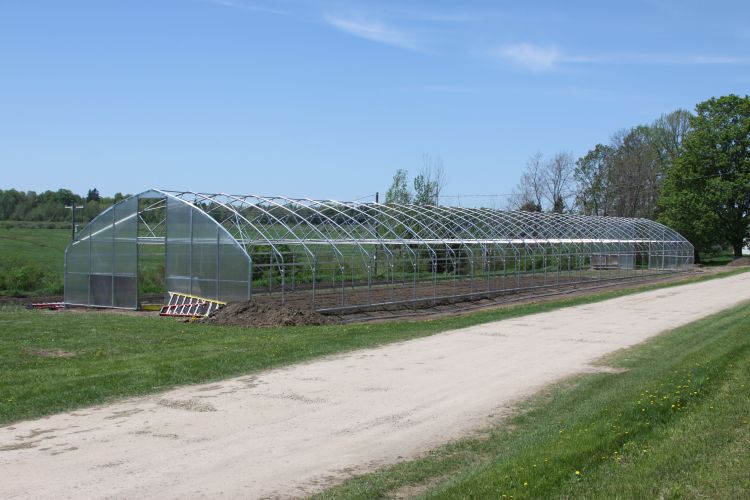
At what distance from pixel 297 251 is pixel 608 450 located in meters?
19.8

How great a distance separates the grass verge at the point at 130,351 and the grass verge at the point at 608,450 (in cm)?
495

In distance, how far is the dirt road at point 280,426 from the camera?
663cm

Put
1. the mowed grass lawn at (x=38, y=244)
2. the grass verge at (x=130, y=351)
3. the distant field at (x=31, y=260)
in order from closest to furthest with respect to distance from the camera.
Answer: the grass verge at (x=130, y=351)
the distant field at (x=31, y=260)
the mowed grass lawn at (x=38, y=244)

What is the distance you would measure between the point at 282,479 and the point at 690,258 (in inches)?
2238

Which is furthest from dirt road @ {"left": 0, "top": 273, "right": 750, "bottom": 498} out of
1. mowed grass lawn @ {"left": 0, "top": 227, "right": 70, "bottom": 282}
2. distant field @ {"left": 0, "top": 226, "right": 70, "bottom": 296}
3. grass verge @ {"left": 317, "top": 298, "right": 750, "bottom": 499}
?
mowed grass lawn @ {"left": 0, "top": 227, "right": 70, "bottom": 282}

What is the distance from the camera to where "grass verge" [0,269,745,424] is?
10.2 meters

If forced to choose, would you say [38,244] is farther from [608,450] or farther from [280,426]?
[608,450]

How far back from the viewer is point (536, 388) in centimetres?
1116

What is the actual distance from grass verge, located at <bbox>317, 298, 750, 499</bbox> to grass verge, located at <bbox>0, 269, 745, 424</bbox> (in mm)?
4954

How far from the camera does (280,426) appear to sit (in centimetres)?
864

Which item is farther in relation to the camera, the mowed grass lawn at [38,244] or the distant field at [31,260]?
the mowed grass lawn at [38,244]

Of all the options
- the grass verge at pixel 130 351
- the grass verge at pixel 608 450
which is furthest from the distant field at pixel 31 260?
the grass verge at pixel 608 450

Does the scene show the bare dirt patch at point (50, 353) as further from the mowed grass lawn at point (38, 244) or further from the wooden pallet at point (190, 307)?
the mowed grass lawn at point (38, 244)

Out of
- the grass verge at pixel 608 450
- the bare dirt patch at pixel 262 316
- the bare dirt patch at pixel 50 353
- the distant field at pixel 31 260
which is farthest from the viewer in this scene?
the distant field at pixel 31 260
